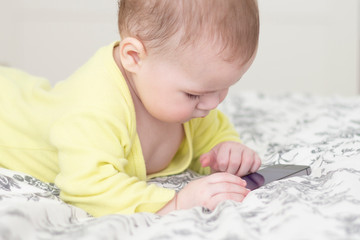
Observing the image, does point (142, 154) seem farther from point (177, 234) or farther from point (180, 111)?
point (177, 234)

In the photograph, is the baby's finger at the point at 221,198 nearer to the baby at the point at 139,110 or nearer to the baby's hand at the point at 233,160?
the baby at the point at 139,110

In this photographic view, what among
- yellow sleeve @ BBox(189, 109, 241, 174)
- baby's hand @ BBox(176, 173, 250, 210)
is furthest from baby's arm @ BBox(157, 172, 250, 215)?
yellow sleeve @ BBox(189, 109, 241, 174)

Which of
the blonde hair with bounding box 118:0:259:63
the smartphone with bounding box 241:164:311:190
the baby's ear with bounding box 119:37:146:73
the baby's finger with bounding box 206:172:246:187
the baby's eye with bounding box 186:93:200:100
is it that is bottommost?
the smartphone with bounding box 241:164:311:190

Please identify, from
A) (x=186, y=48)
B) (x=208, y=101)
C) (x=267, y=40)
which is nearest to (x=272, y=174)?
(x=208, y=101)

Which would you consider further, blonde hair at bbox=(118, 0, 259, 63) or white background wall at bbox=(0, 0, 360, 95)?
white background wall at bbox=(0, 0, 360, 95)

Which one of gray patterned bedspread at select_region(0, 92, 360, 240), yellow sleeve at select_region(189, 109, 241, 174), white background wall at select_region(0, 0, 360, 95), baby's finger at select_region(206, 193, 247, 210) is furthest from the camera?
white background wall at select_region(0, 0, 360, 95)

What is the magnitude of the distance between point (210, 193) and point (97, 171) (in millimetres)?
201

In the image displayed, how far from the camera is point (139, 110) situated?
104cm

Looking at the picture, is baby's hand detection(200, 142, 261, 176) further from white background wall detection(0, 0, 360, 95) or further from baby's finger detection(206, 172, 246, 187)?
white background wall detection(0, 0, 360, 95)

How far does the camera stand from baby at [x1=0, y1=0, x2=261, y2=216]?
836 millimetres

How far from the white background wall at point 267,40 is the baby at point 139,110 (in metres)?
2.13

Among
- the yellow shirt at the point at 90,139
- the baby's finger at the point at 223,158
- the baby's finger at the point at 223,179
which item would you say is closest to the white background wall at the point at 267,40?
the yellow shirt at the point at 90,139

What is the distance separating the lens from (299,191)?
77 centimetres

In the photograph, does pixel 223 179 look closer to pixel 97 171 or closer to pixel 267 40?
pixel 97 171
